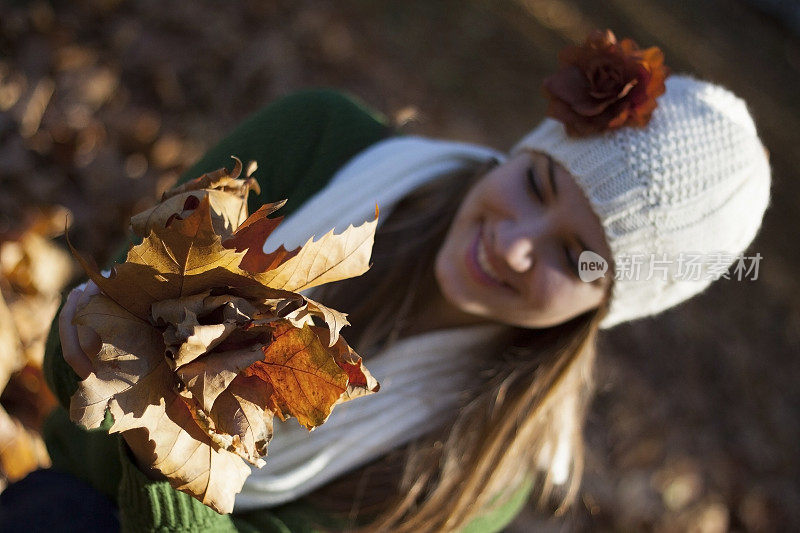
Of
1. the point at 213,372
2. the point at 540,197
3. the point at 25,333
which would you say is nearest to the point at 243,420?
the point at 213,372

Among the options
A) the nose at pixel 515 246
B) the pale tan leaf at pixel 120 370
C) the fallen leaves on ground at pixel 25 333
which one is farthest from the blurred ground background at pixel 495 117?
the pale tan leaf at pixel 120 370

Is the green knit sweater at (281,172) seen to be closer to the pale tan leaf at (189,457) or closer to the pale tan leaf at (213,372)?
the pale tan leaf at (189,457)

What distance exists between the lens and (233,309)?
2.01ft

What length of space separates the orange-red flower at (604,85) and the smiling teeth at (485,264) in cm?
29

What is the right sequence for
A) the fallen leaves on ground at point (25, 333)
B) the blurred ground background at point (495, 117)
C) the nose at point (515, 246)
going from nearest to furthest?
1. the nose at point (515, 246)
2. the fallen leaves on ground at point (25, 333)
3. the blurred ground background at point (495, 117)

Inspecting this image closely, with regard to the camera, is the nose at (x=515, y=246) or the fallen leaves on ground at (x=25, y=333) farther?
the fallen leaves on ground at (x=25, y=333)

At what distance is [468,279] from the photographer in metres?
1.26

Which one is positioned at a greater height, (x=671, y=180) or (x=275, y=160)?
(x=671, y=180)

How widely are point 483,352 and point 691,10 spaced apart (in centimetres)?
348

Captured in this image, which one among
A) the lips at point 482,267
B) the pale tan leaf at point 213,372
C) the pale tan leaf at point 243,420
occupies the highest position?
the pale tan leaf at point 213,372

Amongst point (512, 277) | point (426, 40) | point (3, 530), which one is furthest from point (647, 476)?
point (3, 530)

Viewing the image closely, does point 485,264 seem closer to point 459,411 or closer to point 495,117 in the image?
point 459,411

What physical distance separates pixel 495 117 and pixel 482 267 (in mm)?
2151

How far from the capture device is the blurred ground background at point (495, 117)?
1895 mm
